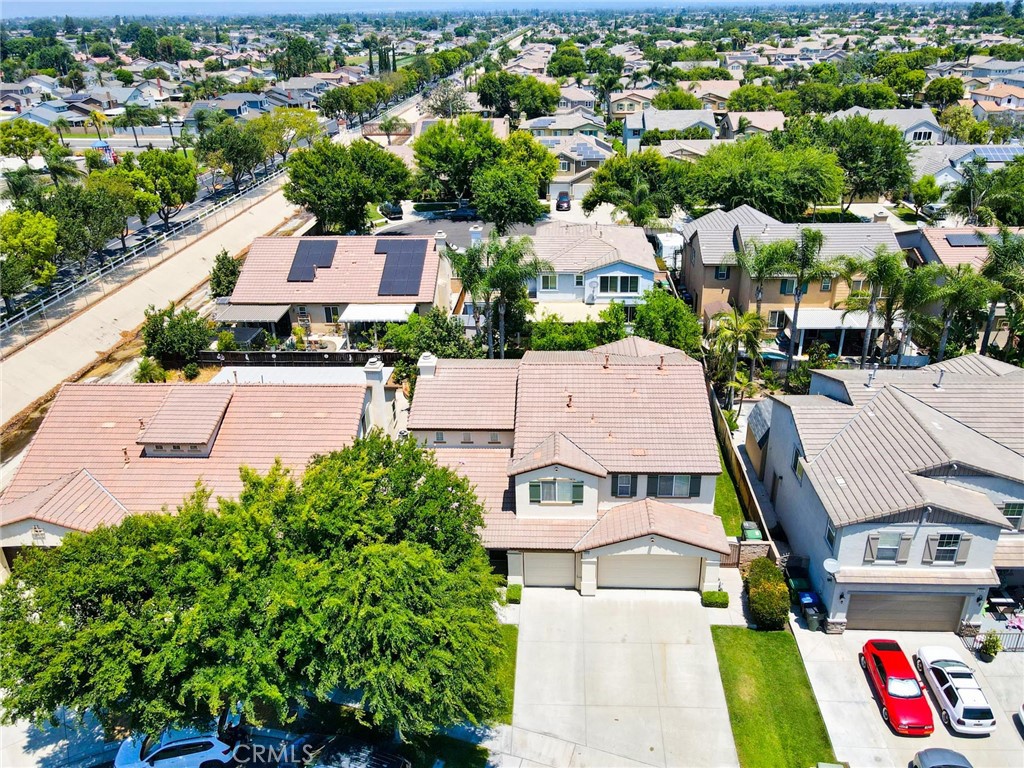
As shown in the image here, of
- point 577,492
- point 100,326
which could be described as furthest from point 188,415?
point 100,326

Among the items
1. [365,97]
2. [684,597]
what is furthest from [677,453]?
[365,97]

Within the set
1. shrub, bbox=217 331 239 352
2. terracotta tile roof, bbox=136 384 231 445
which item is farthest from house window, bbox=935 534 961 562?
shrub, bbox=217 331 239 352

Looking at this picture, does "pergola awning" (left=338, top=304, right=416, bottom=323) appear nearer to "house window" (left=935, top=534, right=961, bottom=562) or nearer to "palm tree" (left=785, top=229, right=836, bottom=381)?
"palm tree" (left=785, top=229, right=836, bottom=381)

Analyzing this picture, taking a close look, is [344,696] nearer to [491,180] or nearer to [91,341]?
[91,341]

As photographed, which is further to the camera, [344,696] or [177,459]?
[177,459]

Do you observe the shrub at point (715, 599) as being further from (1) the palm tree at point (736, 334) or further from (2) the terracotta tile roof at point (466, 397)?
(1) the palm tree at point (736, 334)
